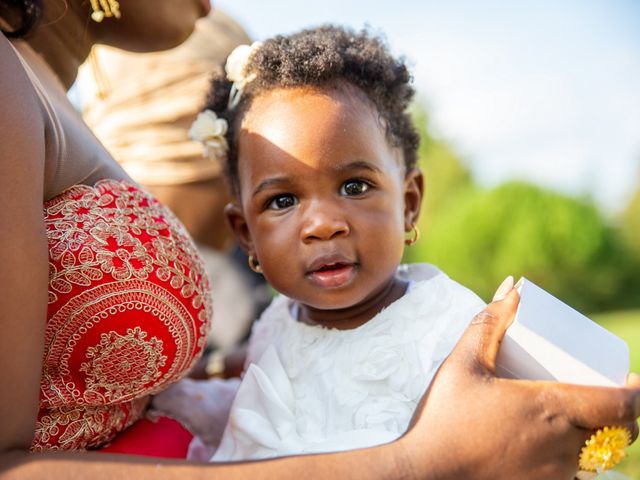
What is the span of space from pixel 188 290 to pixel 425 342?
0.68 metres

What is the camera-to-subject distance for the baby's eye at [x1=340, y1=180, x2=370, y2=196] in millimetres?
2193

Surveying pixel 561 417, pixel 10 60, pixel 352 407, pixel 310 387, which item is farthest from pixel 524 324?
pixel 10 60

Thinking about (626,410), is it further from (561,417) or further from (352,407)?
(352,407)

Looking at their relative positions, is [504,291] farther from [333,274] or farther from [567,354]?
[333,274]

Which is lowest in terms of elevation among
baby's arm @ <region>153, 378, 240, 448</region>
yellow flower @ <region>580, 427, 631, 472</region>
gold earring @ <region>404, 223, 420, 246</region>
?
baby's arm @ <region>153, 378, 240, 448</region>

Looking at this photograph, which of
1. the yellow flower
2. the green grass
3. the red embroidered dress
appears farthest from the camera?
the green grass

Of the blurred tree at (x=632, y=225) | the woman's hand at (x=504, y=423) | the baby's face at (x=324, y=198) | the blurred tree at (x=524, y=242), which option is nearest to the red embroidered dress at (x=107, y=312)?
the baby's face at (x=324, y=198)

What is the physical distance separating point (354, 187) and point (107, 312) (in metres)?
0.86

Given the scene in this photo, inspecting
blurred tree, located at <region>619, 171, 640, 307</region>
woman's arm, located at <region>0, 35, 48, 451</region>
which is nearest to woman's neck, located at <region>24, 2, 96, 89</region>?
woman's arm, located at <region>0, 35, 48, 451</region>

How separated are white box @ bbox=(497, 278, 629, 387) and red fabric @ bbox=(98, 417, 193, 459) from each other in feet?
3.50

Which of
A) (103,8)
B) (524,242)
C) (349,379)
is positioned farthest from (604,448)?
(524,242)

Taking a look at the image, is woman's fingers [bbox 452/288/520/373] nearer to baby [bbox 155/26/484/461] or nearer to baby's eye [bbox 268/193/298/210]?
baby [bbox 155/26/484/461]

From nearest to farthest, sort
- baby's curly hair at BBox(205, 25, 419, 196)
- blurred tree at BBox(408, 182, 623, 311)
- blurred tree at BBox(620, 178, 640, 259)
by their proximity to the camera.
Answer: baby's curly hair at BBox(205, 25, 419, 196), blurred tree at BBox(408, 182, 623, 311), blurred tree at BBox(620, 178, 640, 259)

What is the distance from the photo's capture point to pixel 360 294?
7.07 feet
